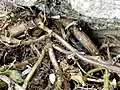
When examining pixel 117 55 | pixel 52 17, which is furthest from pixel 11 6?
pixel 117 55

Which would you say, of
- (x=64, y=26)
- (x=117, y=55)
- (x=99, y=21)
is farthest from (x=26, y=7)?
(x=117, y=55)

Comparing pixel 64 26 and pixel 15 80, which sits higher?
pixel 64 26

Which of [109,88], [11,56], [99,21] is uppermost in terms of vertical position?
[99,21]

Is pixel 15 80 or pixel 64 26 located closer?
pixel 15 80

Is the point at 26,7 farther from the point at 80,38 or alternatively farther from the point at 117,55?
the point at 117,55

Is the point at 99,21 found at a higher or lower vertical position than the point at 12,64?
higher

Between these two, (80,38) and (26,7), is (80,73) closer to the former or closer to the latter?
(80,38)
